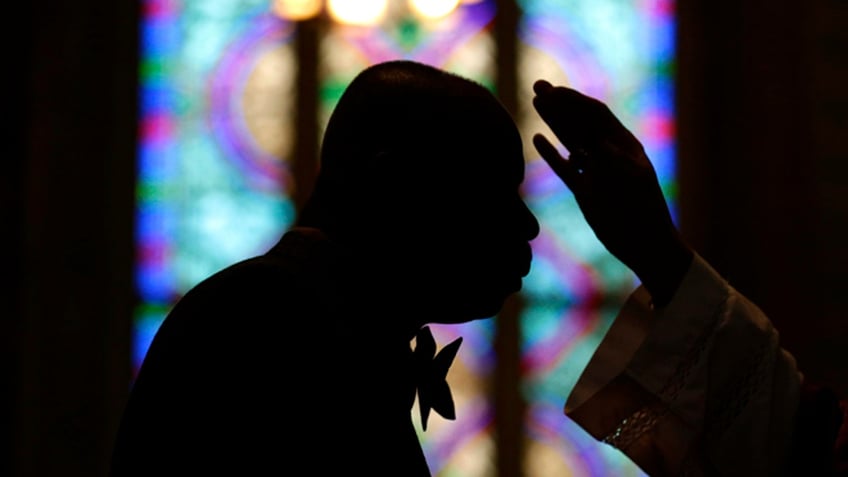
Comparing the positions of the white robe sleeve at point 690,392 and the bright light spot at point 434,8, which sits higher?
the bright light spot at point 434,8

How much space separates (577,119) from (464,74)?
3424mm

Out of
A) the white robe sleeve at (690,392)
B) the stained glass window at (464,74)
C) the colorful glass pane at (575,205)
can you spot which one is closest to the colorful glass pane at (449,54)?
the stained glass window at (464,74)

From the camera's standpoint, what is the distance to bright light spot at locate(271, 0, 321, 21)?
5.05 meters

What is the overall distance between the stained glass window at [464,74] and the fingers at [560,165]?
A: 10.1ft

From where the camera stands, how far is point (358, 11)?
5105mm

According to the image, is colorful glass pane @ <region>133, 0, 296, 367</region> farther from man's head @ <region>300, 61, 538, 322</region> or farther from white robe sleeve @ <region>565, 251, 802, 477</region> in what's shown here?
man's head @ <region>300, 61, 538, 322</region>

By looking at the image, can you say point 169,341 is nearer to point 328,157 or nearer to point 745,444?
point 328,157

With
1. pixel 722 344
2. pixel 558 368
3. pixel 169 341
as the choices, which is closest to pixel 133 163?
pixel 558 368

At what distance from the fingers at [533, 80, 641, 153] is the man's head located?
0.22 meters

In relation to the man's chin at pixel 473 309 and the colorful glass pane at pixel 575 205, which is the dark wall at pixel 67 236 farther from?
the man's chin at pixel 473 309

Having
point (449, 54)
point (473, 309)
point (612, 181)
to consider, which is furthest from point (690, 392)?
point (449, 54)

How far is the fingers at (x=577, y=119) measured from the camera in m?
1.46

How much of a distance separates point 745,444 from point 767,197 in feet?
10.5

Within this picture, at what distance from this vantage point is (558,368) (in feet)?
15.6
